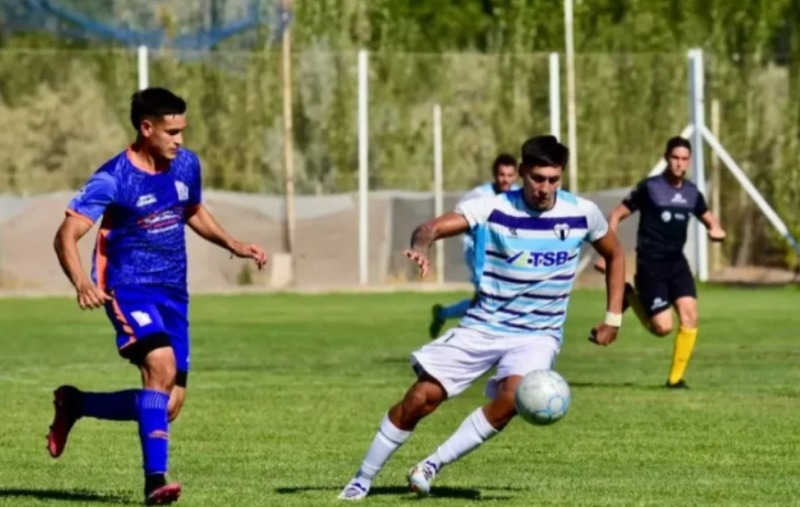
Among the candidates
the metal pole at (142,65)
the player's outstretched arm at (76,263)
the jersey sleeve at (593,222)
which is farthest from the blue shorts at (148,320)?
the metal pole at (142,65)

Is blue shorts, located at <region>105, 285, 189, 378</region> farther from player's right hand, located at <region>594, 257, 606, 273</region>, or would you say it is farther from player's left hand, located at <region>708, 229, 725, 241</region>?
player's left hand, located at <region>708, 229, 725, 241</region>

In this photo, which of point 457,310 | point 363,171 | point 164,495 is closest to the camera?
point 164,495

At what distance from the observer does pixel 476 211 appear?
1064 cm

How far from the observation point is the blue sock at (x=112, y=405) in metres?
10.9

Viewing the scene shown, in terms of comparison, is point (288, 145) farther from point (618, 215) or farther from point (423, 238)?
point (423, 238)

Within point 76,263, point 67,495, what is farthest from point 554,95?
point 76,263

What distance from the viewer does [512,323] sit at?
10672 millimetres

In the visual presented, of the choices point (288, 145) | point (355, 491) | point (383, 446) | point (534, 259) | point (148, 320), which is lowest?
point (355, 491)

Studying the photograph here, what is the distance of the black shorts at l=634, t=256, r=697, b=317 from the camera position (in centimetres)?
1873

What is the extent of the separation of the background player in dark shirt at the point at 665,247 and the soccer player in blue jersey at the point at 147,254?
326 inches

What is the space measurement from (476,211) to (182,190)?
152 centimetres

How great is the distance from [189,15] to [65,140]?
12.8 feet

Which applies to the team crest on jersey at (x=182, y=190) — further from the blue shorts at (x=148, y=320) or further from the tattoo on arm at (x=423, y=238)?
the tattoo on arm at (x=423, y=238)

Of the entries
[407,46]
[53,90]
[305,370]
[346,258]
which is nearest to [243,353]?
[305,370]
